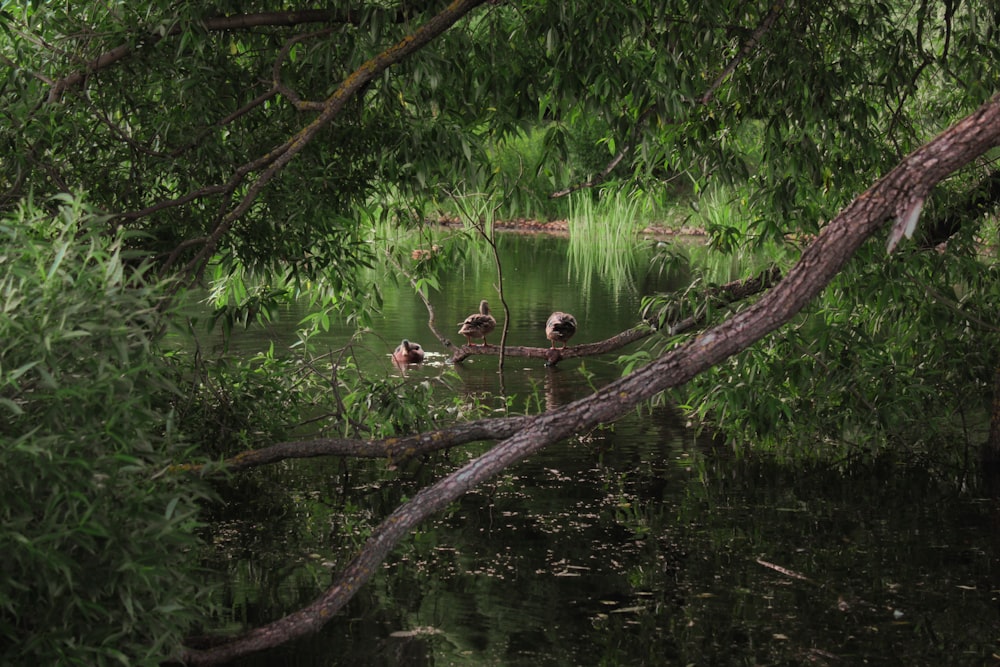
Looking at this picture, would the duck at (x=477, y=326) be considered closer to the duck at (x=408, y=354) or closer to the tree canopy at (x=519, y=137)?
the duck at (x=408, y=354)

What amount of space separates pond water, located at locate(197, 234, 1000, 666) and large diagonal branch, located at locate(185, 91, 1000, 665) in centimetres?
59

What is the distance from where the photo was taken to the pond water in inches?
222

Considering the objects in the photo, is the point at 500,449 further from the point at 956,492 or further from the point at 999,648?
the point at 956,492

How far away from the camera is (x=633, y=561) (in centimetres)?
680

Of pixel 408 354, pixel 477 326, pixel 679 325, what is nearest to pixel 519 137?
pixel 679 325

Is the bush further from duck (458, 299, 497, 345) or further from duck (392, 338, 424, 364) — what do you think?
duck (458, 299, 497, 345)


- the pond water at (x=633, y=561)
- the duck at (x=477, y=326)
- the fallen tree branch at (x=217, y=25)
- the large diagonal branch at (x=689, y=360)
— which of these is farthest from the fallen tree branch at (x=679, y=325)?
the duck at (x=477, y=326)

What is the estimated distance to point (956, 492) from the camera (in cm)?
832

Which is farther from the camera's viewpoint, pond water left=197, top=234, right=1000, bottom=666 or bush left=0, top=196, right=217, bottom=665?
pond water left=197, top=234, right=1000, bottom=666

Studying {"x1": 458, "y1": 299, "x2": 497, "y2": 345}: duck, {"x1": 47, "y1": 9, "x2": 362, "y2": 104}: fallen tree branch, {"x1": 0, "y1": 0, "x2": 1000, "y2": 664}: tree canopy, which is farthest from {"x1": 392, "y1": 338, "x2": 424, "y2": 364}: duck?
{"x1": 47, "y1": 9, "x2": 362, "y2": 104}: fallen tree branch

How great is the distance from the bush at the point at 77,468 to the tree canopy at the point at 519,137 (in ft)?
3.33

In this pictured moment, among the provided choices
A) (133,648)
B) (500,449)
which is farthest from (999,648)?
(133,648)

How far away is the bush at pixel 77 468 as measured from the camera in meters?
3.76

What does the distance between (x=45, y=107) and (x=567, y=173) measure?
112 inches
